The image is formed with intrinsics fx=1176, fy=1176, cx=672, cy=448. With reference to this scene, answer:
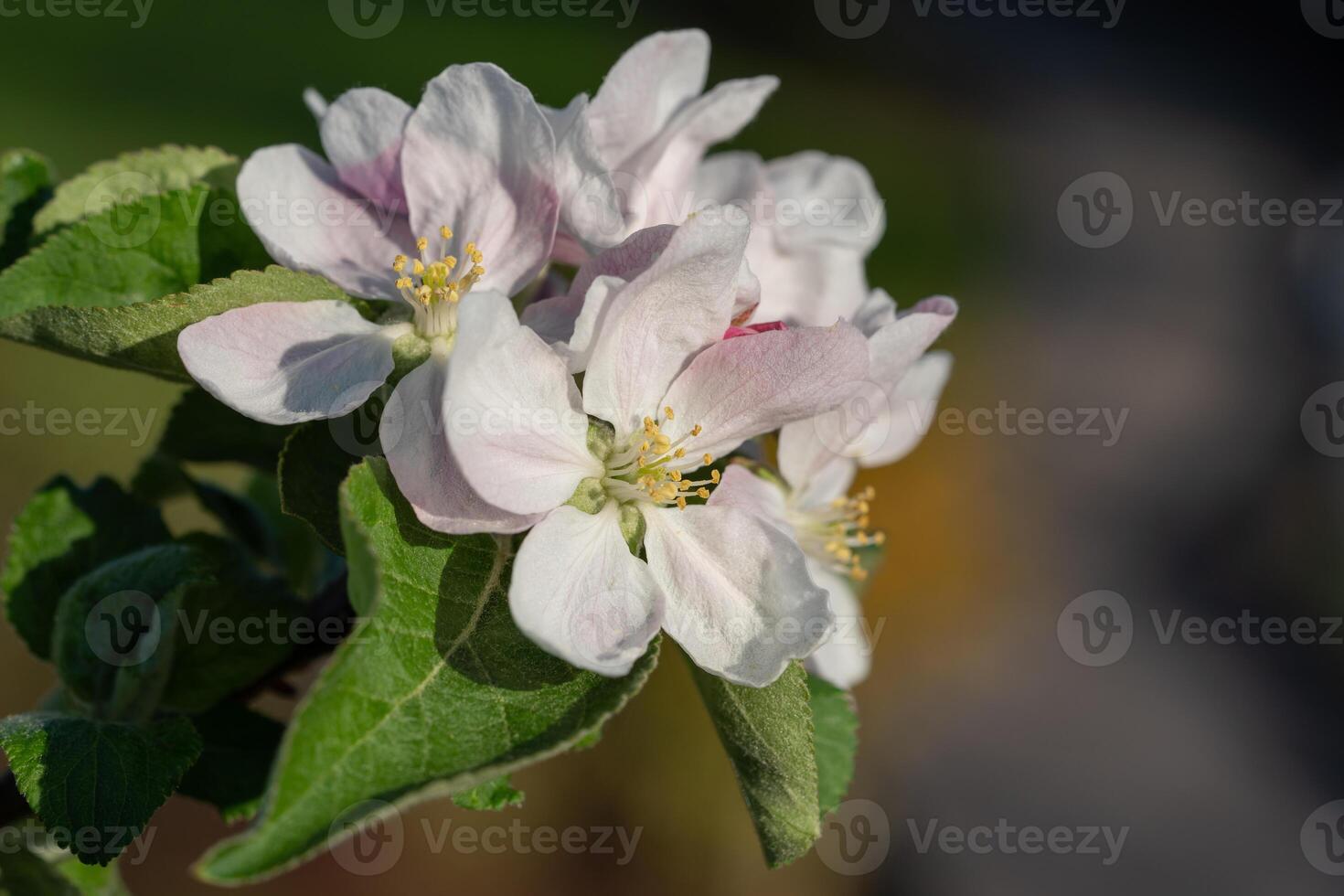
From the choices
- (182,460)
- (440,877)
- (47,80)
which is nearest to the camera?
(182,460)

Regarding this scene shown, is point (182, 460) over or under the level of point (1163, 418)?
under

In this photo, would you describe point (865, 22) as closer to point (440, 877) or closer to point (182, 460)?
point (440, 877)

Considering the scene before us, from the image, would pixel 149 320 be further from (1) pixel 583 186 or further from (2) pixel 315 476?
(1) pixel 583 186

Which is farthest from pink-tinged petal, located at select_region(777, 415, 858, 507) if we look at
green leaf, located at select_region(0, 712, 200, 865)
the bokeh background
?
the bokeh background

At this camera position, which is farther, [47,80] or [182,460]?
[47,80]

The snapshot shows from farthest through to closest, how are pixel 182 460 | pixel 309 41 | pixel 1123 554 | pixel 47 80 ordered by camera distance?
1. pixel 309 41
2. pixel 1123 554
3. pixel 47 80
4. pixel 182 460

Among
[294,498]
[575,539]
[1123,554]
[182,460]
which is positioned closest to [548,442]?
[575,539]
